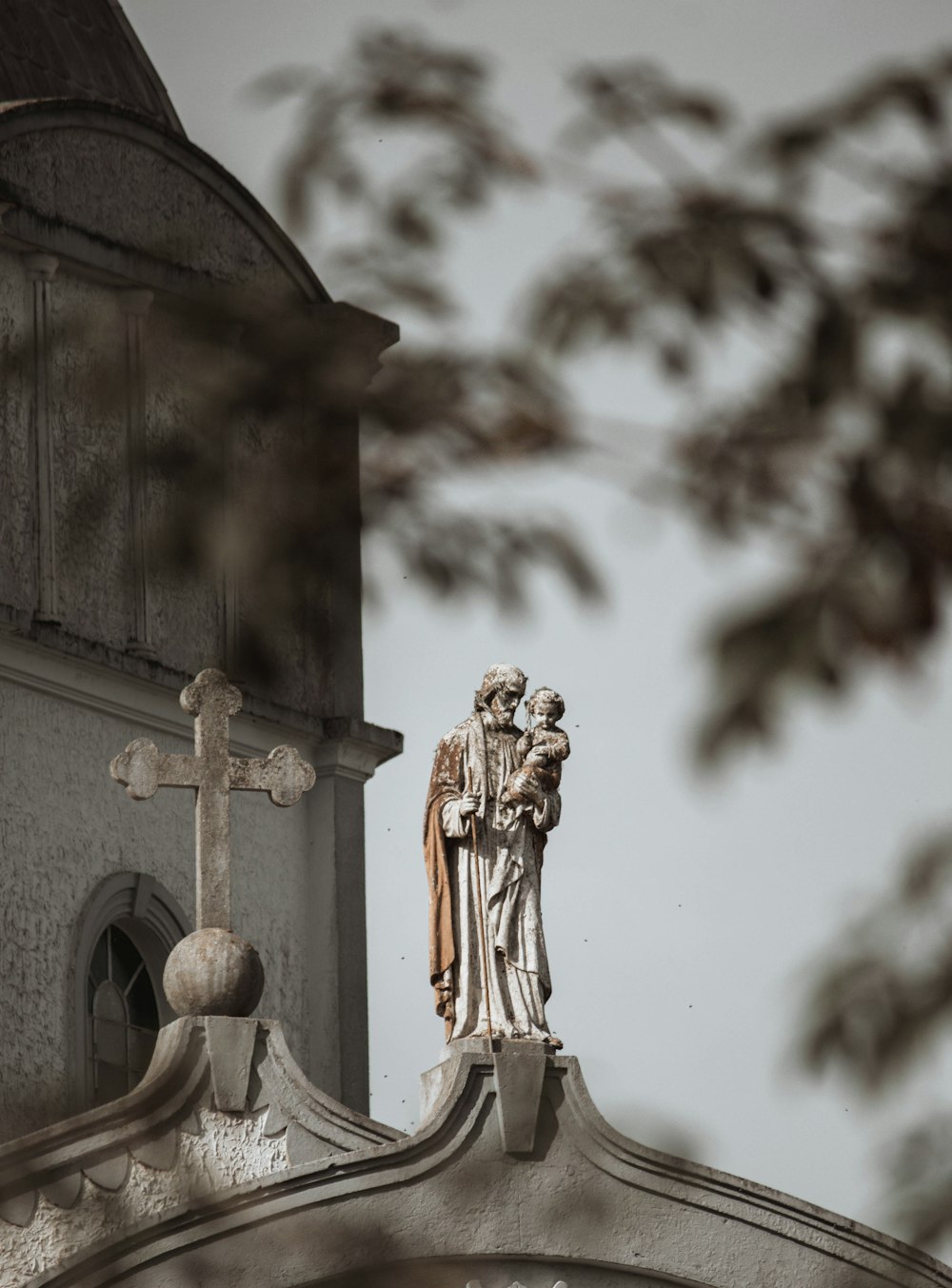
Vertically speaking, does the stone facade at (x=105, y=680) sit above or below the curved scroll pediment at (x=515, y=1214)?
above

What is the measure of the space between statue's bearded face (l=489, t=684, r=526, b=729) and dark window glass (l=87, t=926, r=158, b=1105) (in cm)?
420

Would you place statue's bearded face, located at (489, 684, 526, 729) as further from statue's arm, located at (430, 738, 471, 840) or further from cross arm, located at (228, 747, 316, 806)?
cross arm, located at (228, 747, 316, 806)

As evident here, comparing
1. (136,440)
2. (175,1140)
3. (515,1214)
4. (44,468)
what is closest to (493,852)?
(515,1214)

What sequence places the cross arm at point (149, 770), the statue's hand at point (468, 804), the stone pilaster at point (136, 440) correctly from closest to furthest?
the stone pilaster at point (136, 440) < the cross arm at point (149, 770) < the statue's hand at point (468, 804)

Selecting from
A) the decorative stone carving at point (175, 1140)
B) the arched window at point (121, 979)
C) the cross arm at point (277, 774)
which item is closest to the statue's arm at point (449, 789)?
the cross arm at point (277, 774)

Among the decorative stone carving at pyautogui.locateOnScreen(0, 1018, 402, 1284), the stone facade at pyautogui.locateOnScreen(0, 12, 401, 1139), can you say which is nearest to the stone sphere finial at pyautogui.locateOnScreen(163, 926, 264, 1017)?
the decorative stone carving at pyautogui.locateOnScreen(0, 1018, 402, 1284)

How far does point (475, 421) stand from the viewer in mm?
4461

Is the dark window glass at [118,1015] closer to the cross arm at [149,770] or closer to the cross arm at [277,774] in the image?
the cross arm at [277,774]

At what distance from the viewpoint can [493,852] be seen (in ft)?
38.8

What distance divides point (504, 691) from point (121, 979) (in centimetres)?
463

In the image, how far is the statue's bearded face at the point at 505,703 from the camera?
39.2 ft

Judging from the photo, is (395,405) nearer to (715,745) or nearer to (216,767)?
(715,745)

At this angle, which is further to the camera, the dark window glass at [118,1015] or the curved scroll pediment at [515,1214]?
the dark window glass at [118,1015]

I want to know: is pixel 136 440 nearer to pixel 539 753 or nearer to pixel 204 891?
pixel 204 891
